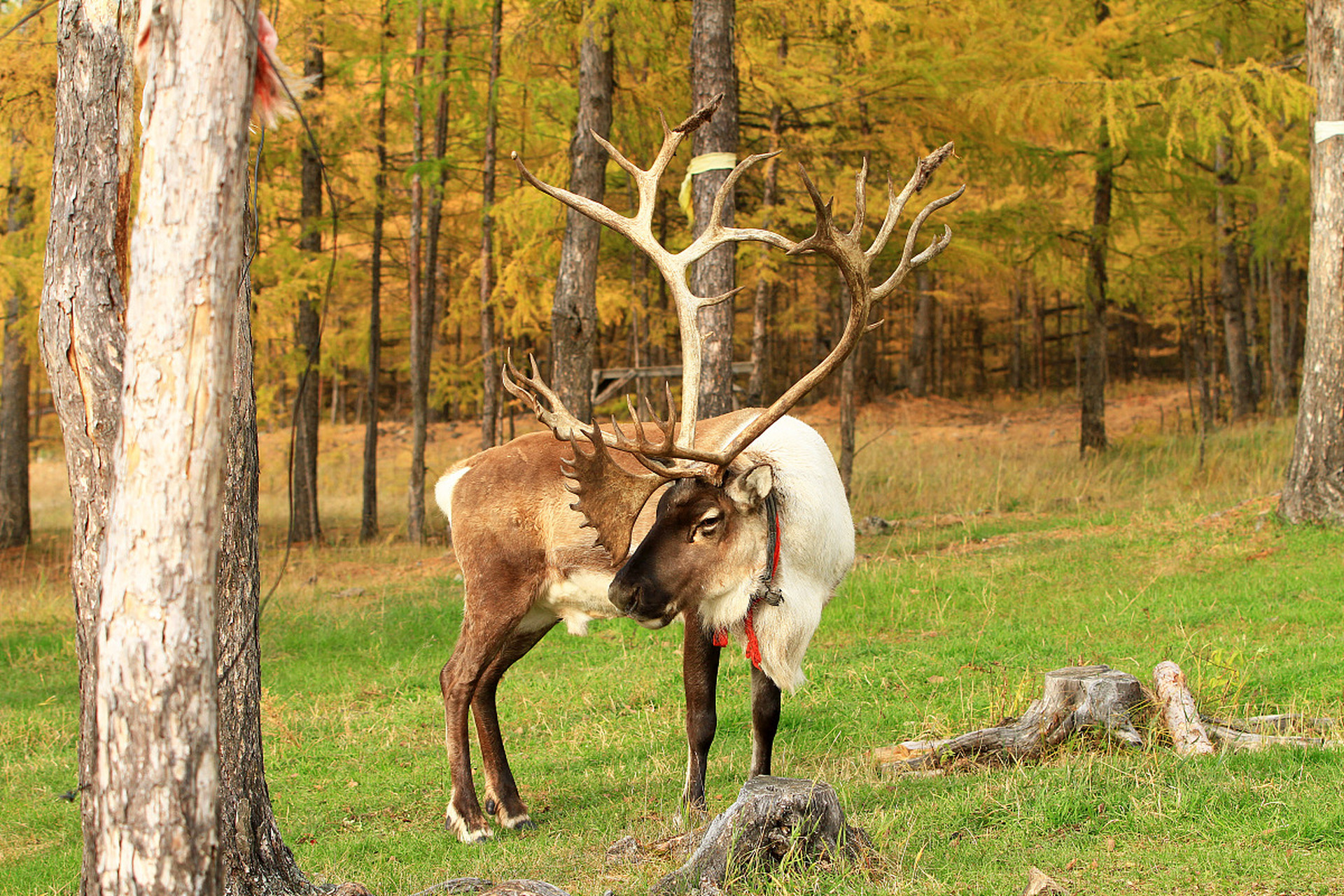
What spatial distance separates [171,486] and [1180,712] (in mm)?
4203

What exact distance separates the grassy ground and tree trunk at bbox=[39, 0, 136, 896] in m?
1.78

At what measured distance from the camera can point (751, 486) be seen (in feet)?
15.6

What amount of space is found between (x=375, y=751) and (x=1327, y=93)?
9.56m

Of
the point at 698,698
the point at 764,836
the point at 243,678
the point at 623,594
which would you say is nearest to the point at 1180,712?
the point at 698,698

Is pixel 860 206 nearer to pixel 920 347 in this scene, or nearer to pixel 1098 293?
pixel 1098 293

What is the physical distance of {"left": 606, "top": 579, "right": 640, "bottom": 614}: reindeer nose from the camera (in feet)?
15.0

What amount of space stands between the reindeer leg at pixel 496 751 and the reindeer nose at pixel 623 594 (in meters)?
0.98

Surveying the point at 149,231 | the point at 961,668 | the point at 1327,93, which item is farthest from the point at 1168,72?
A: the point at 149,231

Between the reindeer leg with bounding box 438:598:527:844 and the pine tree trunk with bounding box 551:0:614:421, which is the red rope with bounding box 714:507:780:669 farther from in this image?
the pine tree trunk with bounding box 551:0:614:421

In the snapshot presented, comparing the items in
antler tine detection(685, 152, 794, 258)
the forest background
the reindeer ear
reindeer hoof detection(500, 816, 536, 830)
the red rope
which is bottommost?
reindeer hoof detection(500, 816, 536, 830)

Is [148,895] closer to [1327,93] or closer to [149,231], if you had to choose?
[149,231]

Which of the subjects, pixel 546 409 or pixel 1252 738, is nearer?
pixel 1252 738

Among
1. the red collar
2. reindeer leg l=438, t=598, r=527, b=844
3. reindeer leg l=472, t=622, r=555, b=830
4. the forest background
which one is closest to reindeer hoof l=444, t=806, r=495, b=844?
reindeer leg l=438, t=598, r=527, b=844

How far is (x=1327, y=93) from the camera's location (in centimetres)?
970
